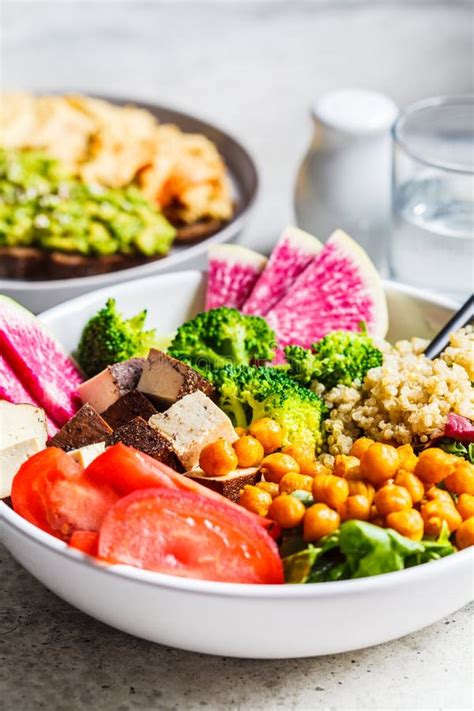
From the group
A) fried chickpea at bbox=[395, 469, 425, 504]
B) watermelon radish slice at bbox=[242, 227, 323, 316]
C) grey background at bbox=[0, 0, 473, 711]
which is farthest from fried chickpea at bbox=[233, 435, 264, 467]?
grey background at bbox=[0, 0, 473, 711]

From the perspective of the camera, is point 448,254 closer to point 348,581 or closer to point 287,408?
point 287,408

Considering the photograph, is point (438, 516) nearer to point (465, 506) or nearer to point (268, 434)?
point (465, 506)

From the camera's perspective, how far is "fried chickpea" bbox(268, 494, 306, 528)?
1.92m

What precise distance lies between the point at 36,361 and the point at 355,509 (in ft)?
3.05

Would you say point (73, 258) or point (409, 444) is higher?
point (409, 444)

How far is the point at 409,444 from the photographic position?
2221 millimetres

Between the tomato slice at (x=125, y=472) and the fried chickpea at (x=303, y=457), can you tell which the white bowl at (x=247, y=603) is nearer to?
the tomato slice at (x=125, y=472)

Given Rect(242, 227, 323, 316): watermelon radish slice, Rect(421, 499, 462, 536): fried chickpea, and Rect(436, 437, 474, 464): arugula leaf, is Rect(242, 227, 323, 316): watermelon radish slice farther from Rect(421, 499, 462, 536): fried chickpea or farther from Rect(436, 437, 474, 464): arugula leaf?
Rect(421, 499, 462, 536): fried chickpea

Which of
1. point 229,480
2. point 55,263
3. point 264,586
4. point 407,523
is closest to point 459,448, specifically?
point 407,523

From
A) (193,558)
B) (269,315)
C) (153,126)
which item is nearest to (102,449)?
(193,558)

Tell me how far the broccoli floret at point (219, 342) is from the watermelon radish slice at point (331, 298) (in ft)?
0.48

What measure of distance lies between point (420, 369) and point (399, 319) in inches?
19.8

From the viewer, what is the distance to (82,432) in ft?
Answer: 7.20

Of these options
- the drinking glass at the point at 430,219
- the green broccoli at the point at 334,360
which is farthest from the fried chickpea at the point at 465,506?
the drinking glass at the point at 430,219
